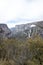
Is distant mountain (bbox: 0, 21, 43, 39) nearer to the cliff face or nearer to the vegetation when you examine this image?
the cliff face

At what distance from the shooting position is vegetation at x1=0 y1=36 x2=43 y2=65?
14086 millimetres

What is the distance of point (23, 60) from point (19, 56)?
1.66ft

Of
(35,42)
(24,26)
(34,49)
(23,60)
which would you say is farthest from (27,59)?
(24,26)

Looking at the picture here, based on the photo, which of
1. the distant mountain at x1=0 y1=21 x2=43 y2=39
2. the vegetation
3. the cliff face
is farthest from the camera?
the cliff face

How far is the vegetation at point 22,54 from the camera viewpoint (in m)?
14.1

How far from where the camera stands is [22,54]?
49.5ft

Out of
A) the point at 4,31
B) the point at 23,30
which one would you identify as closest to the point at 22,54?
the point at 4,31

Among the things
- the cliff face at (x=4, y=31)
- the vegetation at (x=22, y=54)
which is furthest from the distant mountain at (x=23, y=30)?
the vegetation at (x=22, y=54)

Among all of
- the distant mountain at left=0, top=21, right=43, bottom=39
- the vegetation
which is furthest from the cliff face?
the vegetation

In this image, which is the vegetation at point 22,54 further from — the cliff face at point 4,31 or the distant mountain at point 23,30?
the cliff face at point 4,31

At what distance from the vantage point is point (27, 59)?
14.8m

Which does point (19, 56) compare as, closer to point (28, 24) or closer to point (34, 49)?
point (34, 49)

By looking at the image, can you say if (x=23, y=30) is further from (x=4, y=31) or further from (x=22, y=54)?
(x=22, y=54)

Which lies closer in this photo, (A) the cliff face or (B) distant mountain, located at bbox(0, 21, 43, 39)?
(B) distant mountain, located at bbox(0, 21, 43, 39)
